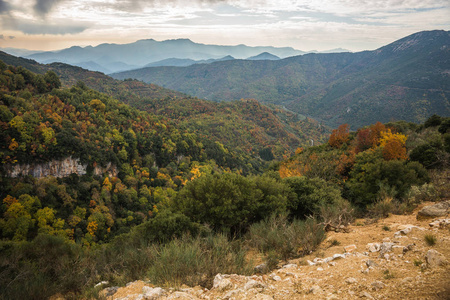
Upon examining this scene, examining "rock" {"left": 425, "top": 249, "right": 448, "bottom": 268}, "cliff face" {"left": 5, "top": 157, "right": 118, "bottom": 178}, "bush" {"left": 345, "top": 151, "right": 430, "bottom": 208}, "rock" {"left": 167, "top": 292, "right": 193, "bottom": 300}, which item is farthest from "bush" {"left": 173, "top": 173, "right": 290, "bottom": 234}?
"cliff face" {"left": 5, "top": 157, "right": 118, "bottom": 178}

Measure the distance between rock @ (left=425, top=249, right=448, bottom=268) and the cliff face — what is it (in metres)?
53.4

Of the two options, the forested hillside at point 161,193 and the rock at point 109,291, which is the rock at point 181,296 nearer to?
the forested hillside at point 161,193

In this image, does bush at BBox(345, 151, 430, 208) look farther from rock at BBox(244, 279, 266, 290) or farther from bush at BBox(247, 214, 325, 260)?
rock at BBox(244, 279, 266, 290)

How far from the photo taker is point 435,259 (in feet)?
15.4

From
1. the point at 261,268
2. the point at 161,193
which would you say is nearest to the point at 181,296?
the point at 261,268

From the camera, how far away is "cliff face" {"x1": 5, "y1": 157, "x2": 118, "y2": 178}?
1567 inches

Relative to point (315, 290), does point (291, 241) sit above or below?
below

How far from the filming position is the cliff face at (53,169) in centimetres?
3981

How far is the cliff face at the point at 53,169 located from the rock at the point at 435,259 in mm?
53407

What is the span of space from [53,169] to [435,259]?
54.6m

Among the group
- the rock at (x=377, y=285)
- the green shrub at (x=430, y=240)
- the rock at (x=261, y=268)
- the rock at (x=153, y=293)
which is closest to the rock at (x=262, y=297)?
the rock at (x=261, y=268)

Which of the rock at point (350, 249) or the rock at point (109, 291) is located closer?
the rock at point (109, 291)

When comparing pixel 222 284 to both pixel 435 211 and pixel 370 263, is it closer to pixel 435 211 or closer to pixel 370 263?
pixel 370 263

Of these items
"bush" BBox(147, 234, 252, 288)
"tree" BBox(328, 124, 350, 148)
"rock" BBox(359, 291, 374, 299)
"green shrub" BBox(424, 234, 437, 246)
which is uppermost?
"green shrub" BBox(424, 234, 437, 246)
